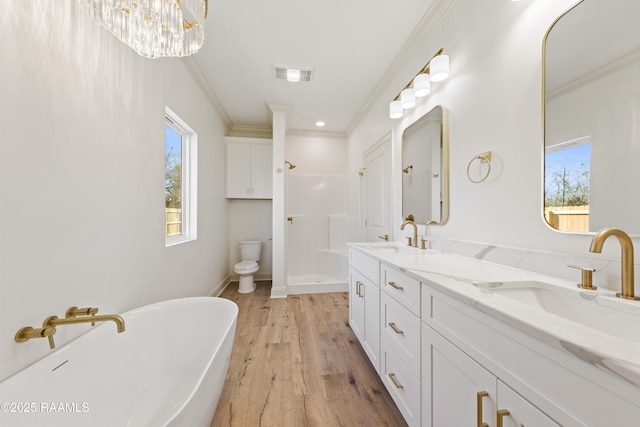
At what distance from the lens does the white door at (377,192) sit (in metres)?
2.48

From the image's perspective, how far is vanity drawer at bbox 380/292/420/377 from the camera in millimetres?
1045

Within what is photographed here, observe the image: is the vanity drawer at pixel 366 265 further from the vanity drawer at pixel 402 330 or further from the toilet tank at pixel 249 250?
the toilet tank at pixel 249 250

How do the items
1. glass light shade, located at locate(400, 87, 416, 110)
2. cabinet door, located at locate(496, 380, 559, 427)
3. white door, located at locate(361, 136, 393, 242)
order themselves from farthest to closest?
white door, located at locate(361, 136, 393, 242) → glass light shade, located at locate(400, 87, 416, 110) → cabinet door, located at locate(496, 380, 559, 427)

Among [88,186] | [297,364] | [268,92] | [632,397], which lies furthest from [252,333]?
[268,92]

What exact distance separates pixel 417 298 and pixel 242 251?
122 inches

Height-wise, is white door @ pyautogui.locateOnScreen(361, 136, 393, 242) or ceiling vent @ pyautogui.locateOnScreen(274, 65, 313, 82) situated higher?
ceiling vent @ pyautogui.locateOnScreen(274, 65, 313, 82)

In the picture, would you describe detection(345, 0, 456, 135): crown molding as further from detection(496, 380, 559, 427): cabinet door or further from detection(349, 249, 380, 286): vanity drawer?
detection(496, 380, 559, 427): cabinet door

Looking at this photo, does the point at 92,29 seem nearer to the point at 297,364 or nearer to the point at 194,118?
the point at 194,118

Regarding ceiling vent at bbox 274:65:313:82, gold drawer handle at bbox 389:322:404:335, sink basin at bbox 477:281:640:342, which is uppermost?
ceiling vent at bbox 274:65:313:82

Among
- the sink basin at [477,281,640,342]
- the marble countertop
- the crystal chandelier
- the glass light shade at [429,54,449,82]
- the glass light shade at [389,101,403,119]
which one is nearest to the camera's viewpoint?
the marble countertop

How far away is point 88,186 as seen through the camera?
3.71ft

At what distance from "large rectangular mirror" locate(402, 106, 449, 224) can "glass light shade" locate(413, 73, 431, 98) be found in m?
0.15

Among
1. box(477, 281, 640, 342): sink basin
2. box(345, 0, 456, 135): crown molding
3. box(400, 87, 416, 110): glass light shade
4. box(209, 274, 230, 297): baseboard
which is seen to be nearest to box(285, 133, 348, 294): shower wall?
box(209, 274, 230, 297): baseboard

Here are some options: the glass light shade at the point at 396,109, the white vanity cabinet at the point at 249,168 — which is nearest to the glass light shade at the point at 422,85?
the glass light shade at the point at 396,109
